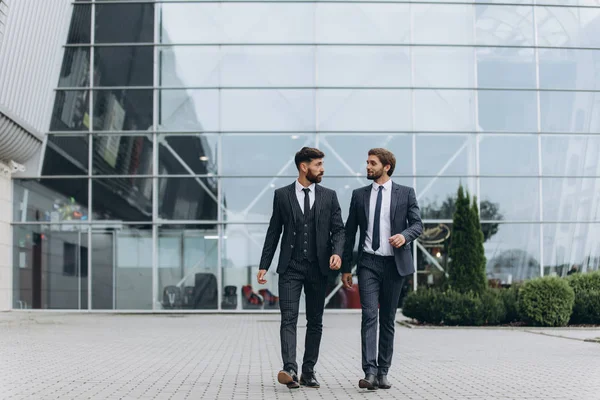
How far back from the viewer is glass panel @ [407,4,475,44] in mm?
Result: 28000

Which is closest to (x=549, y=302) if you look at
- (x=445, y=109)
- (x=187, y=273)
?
(x=445, y=109)

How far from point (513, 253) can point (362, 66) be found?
6.84 metres

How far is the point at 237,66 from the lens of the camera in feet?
90.8

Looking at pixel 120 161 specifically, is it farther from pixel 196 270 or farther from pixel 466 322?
pixel 466 322

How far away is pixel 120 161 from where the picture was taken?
1069 inches

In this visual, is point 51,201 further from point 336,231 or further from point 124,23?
point 336,231

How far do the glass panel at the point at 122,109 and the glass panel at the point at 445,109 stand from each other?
7.47 metres

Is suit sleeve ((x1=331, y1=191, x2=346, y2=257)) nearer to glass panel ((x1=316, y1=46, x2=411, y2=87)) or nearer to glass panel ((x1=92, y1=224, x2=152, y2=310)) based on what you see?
glass panel ((x1=92, y1=224, x2=152, y2=310))

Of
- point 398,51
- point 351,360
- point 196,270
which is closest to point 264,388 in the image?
point 351,360

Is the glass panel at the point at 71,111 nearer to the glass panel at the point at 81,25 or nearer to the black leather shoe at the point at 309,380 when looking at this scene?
the glass panel at the point at 81,25

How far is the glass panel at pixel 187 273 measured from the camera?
26781 millimetres

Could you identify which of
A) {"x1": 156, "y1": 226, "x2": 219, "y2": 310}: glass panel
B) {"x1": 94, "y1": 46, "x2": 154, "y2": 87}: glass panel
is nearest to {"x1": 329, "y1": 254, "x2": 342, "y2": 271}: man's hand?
{"x1": 156, "y1": 226, "x2": 219, "y2": 310}: glass panel

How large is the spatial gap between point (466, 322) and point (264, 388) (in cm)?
1155

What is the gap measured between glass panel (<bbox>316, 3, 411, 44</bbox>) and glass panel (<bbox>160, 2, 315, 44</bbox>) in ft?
1.38
